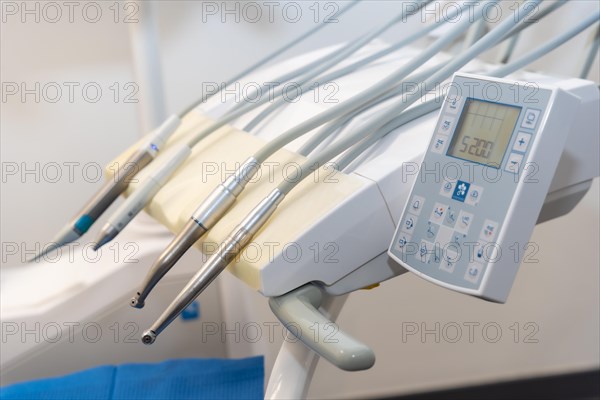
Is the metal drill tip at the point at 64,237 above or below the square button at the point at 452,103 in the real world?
below

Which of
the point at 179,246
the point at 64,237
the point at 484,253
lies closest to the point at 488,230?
the point at 484,253

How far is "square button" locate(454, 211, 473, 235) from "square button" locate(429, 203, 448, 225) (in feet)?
0.05

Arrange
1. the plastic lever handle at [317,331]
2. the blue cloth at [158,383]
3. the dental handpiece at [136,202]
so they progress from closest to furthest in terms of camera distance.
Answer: the plastic lever handle at [317,331]
the dental handpiece at [136,202]
the blue cloth at [158,383]

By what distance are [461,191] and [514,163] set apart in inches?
1.8

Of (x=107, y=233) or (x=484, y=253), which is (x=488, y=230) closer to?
(x=484, y=253)

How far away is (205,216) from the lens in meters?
0.52

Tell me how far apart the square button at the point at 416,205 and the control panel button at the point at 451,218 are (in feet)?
0.08

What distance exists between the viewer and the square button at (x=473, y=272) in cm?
42

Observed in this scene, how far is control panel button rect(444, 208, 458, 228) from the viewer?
450mm

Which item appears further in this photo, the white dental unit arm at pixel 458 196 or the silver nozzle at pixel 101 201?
the silver nozzle at pixel 101 201

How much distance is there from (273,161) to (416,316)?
65cm

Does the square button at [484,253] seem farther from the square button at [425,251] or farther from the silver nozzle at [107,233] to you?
the silver nozzle at [107,233]

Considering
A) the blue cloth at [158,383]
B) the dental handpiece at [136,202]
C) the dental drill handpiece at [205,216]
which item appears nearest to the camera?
the dental drill handpiece at [205,216]

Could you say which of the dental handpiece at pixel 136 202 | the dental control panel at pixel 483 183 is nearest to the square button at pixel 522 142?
the dental control panel at pixel 483 183
